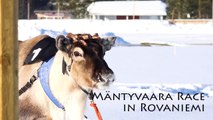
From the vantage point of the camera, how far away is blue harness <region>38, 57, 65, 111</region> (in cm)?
225

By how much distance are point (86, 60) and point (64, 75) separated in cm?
13

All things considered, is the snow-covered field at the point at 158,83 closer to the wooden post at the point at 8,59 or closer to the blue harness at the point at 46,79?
the blue harness at the point at 46,79

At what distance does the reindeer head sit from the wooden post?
28.0 inches

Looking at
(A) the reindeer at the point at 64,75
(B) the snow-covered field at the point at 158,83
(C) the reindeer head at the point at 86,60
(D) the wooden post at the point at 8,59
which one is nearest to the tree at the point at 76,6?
(B) the snow-covered field at the point at 158,83

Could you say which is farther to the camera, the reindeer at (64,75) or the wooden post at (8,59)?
the reindeer at (64,75)

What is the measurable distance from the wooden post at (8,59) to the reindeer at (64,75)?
71 centimetres

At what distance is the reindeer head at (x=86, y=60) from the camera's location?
2.04 metres

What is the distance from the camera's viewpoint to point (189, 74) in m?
6.98

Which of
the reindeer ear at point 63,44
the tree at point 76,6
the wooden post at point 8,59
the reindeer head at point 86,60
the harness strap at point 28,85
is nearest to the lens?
the wooden post at point 8,59

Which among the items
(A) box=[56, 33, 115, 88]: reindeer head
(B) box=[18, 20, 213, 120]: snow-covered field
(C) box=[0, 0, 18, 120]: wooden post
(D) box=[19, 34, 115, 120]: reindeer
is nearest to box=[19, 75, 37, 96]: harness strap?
(D) box=[19, 34, 115, 120]: reindeer

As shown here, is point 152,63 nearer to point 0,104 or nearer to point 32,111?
point 32,111

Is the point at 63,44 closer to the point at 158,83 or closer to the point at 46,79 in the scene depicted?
the point at 46,79

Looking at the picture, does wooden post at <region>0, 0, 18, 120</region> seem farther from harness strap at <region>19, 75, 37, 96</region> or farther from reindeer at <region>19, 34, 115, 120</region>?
→ harness strap at <region>19, 75, 37, 96</region>

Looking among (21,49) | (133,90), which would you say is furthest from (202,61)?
(21,49)
